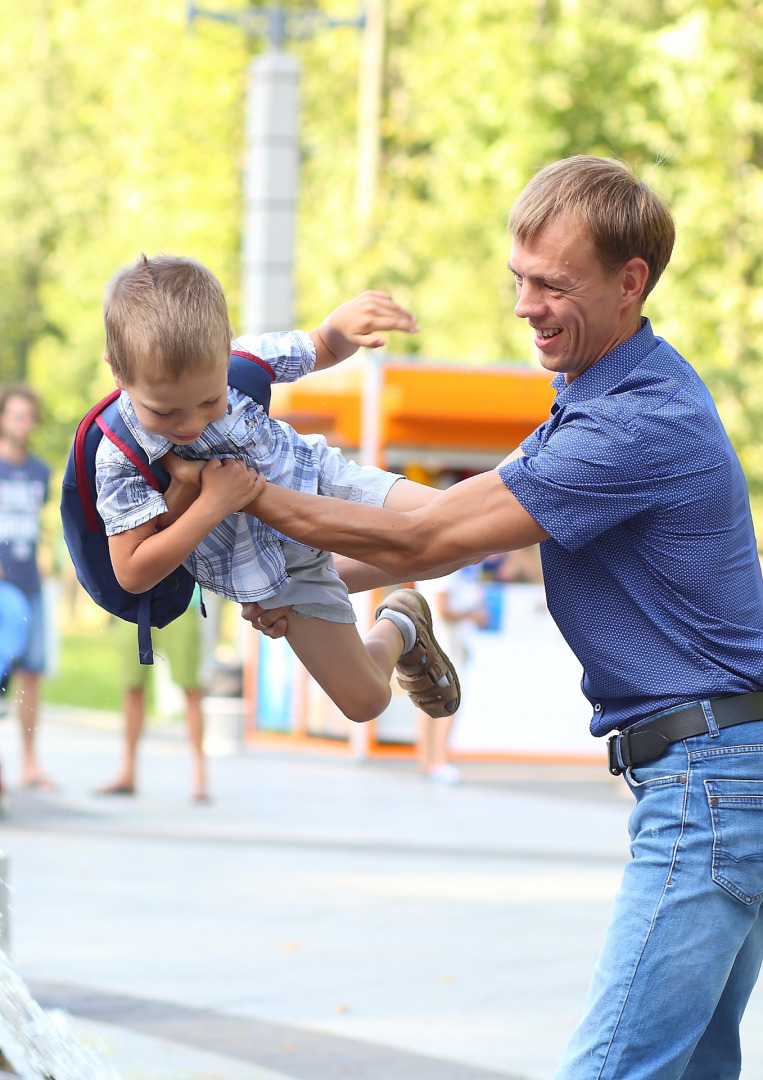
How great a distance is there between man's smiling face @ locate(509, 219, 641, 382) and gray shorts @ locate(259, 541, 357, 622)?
0.76 m

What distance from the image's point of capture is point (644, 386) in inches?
112

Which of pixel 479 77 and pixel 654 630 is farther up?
pixel 479 77

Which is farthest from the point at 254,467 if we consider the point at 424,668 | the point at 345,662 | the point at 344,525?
the point at 424,668

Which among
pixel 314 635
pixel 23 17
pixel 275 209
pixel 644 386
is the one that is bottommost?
pixel 314 635

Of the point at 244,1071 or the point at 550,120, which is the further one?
the point at 550,120

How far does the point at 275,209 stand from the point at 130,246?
15196mm

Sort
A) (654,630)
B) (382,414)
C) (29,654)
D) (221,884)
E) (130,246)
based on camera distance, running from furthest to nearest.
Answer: (130,246), (382,414), (29,654), (221,884), (654,630)

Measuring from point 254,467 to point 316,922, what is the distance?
4.12 meters

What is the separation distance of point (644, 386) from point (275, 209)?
1180 centimetres

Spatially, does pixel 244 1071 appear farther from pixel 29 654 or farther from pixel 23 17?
pixel 23 17

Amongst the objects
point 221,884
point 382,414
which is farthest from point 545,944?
point 382,414

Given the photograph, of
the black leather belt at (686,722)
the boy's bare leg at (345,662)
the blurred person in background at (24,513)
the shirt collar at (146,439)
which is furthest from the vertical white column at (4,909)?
the blurred person in background at (24,513)

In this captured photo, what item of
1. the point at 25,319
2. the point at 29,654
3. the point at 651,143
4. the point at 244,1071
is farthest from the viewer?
the point at 25,319

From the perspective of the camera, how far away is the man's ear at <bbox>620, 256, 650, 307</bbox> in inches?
113
